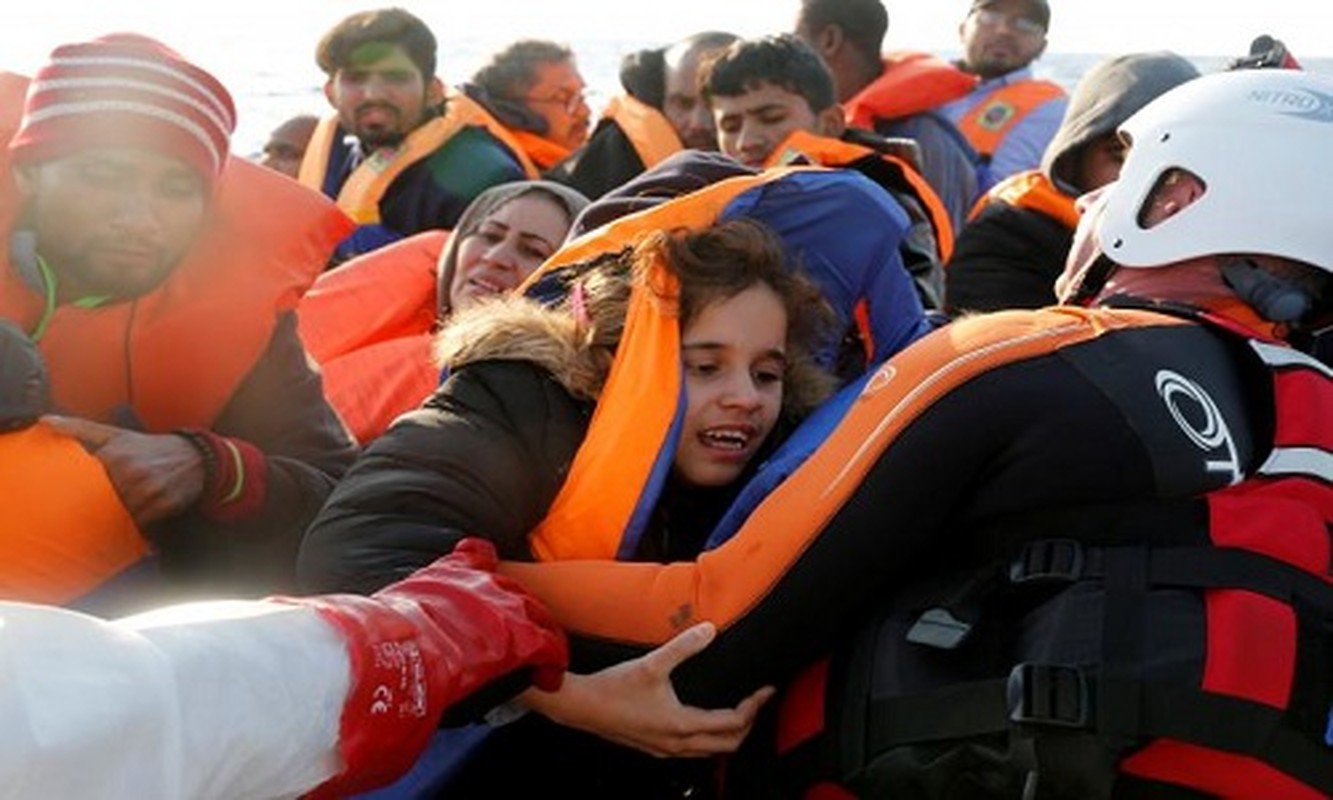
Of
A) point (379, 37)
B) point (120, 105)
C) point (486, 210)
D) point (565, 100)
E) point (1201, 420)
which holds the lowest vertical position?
point (565, 100)

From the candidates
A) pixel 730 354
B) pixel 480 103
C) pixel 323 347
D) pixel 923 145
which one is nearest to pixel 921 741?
pixel 730 354

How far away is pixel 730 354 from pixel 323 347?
1826 mm

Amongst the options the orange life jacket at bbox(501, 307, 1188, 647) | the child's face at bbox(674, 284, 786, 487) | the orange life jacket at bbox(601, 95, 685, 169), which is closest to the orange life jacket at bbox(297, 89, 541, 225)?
the orange life jacket at bbox(601, 95, 685, 169)

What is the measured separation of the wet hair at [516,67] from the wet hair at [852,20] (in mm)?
1098

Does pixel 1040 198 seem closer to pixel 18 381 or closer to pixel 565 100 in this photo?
pixel 18 381

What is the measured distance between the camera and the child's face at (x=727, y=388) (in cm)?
222

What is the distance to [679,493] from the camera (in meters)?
2.26

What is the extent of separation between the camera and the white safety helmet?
6.70 ft

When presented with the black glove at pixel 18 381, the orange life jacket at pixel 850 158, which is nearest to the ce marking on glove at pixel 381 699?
the black glove at pixel 18 381

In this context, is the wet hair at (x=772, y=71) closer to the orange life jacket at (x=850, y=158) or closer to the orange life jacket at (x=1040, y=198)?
the orange life jacket at (x=850, y=158)

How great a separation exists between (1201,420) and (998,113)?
12.9 ft

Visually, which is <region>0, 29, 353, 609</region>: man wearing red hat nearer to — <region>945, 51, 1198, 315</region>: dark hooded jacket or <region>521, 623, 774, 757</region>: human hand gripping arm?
<region>521, 623, 774, 757</region>: human hand gripping arm

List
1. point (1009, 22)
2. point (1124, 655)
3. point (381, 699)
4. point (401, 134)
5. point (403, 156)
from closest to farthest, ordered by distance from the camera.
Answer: point (381, 699) < point (1124, 655) < point (403, 156) < point (401, 134) < point (1009, 22)

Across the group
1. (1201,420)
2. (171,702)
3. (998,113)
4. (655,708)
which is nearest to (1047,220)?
(998,113)
